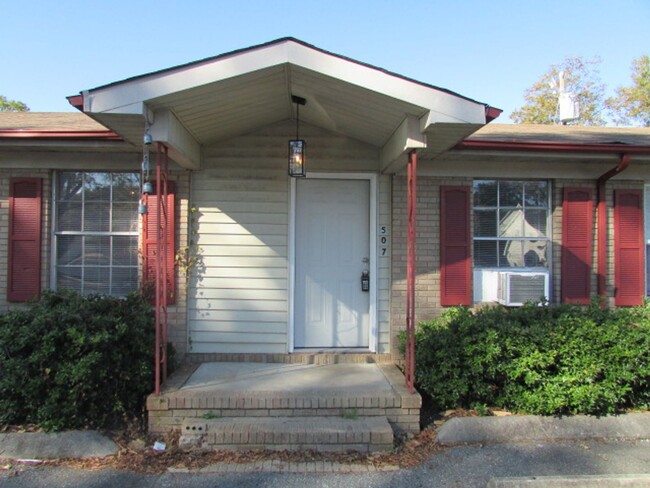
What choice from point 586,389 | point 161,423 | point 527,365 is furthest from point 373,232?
point 161,423

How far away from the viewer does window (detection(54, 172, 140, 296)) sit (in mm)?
5535

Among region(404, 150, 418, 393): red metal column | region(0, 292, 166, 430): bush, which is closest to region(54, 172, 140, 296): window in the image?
region(0, 292, 166, 430): bush

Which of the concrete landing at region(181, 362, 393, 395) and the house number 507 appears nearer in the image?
the concrete landing at region(181, 362, 393, 395)

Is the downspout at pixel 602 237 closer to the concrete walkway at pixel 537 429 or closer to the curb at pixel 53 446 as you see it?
the concrete walkway at pixel 537 429

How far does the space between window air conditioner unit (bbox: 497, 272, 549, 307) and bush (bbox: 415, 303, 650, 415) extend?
777 millimetres

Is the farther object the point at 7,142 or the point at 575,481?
the point at 7,142

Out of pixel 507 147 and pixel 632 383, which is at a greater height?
pixel 507 147

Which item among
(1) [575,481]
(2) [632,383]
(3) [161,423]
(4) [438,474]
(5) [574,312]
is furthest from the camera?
(5) [574,312]

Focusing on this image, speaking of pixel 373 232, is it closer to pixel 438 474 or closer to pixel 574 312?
pixel 574 312

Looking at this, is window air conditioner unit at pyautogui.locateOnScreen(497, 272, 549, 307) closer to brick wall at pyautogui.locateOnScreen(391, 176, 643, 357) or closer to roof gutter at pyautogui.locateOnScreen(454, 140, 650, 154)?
brick wall at pyautogui.locateOnScreen(391, 176, 643, 357)

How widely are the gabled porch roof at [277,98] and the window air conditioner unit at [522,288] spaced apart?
1825 mm

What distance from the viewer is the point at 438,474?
12.0 ft

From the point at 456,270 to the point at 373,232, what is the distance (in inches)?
41.3

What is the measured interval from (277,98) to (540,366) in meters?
3.47
